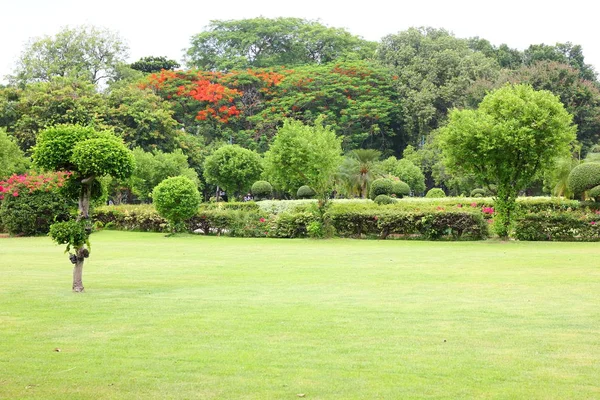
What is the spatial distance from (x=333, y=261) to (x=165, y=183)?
1240 centimetres

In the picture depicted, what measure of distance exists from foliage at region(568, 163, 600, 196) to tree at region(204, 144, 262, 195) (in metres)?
18.9

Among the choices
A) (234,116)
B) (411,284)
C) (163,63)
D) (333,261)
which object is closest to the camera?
(411,284)

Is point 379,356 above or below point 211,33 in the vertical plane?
below

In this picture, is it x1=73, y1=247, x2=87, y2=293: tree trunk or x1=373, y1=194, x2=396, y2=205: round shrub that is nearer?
x1=73, y1=247, x2=87, y2=293: tree trunk

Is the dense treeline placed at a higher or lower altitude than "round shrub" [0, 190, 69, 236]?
higher

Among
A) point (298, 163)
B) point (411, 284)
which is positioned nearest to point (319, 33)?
point (298, 163)

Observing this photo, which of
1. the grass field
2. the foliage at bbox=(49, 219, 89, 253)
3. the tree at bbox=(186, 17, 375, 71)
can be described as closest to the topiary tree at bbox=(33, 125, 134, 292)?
the foliage at bbox=(49, 219, 89, 253)

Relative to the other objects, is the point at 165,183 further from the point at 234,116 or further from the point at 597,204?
the point at 234,116

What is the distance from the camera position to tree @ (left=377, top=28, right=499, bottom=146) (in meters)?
50.0

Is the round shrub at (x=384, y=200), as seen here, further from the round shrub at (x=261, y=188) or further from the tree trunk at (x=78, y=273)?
the tree trunk at (x=78, y=273)

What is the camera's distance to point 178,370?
593 cm

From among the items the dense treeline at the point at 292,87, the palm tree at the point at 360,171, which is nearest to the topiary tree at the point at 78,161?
the palm tree at the point at 360,171

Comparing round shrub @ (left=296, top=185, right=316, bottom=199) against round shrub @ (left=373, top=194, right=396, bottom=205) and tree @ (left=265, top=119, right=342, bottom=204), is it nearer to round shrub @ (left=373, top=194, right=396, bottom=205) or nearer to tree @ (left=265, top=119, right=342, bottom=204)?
tree @ (left=265, top=119, right=342, bottom=204)

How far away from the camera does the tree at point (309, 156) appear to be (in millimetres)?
26047
